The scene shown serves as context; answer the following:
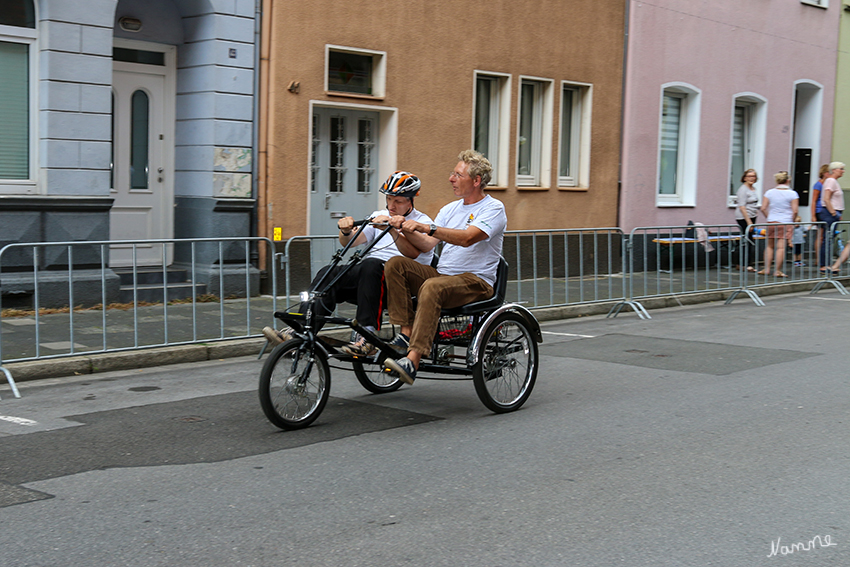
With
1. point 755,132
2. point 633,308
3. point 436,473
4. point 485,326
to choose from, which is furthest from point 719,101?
point 436,473

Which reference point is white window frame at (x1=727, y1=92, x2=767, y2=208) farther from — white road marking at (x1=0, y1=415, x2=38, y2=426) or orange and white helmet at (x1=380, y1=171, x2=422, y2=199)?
white road marking at (x1=0, y1=415, x2=38, y2=426)

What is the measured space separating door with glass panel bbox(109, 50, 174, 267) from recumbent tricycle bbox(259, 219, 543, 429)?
643cm

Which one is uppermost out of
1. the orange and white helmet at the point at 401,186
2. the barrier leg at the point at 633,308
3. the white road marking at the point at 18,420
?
the orange and white helmet at the point at 401,186

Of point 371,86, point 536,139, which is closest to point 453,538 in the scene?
point 371,86

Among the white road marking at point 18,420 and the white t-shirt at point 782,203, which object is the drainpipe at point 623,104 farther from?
the white road marking at point 18,420

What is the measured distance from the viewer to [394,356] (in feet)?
21.9

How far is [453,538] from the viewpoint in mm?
4324

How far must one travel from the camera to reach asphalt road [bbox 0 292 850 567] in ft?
13.8

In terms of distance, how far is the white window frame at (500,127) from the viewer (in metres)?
16.2

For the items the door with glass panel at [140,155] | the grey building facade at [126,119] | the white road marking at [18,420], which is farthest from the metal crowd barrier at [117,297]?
the door with glass panel at [140,155]

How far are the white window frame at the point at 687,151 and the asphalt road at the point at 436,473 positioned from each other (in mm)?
11410

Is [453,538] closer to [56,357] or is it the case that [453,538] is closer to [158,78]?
[56,357]

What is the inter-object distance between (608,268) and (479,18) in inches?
215

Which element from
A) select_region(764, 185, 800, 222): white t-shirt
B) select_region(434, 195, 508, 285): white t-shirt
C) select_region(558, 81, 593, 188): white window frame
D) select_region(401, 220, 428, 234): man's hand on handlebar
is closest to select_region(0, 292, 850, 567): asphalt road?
select_region(434, 195, 508, 285): white t-shirt
